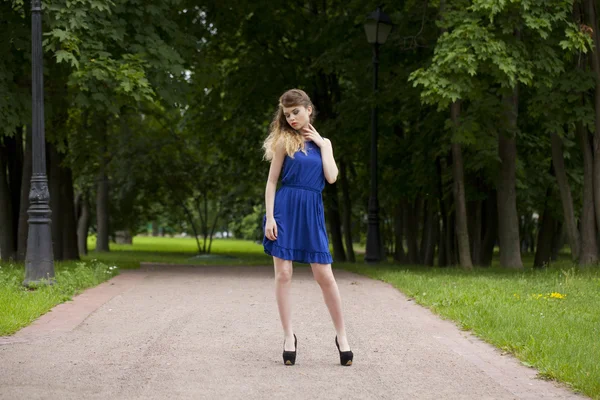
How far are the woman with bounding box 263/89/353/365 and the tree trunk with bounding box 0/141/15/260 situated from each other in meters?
14.7

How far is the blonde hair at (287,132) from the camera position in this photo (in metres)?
6.98

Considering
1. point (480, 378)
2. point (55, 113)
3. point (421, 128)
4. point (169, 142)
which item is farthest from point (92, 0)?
point (169, 142)

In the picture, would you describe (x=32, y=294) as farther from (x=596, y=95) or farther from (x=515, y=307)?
(x=596, y=95)

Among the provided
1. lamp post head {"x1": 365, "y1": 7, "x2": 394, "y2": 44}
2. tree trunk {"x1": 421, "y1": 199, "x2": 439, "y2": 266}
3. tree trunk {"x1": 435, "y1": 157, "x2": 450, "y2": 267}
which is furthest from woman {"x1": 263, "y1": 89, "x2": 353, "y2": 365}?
tree trunk {"x1": 421, "y1": 199, "x2": 439, "y2": 266}

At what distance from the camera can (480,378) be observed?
21.7 feet

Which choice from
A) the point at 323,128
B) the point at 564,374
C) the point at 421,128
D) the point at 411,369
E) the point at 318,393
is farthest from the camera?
the point at 323,128

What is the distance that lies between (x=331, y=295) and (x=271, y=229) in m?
0.69

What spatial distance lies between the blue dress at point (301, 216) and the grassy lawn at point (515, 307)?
182 centimetres

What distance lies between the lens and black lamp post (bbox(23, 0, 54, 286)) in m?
12.0

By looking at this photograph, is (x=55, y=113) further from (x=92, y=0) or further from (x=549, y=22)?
(x=549, y=22)

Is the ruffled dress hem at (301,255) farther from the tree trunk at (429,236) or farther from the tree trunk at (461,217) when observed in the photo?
the tree trunk at (429,236)

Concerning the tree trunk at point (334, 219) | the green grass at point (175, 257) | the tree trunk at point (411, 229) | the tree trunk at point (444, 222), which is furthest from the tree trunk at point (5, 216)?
the tree trunk at point (411, 229)

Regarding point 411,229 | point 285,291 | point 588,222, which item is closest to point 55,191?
point 588,222

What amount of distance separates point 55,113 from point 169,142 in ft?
56.0
